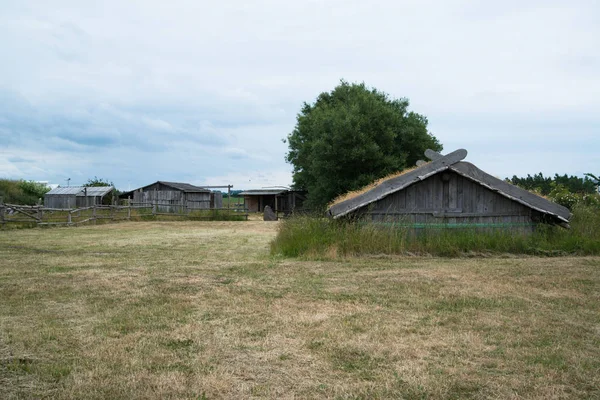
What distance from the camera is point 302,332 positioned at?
20.6 feet

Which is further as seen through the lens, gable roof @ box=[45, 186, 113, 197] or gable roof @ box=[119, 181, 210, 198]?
gable roof @ box=[45, 186, 113, 197]

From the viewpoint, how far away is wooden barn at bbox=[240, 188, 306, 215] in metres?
52.8

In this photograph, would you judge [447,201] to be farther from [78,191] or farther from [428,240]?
[78,191]

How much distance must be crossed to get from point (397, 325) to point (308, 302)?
187 cm

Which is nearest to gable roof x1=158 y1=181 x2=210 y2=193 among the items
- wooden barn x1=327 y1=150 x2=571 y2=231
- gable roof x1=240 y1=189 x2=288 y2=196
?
gable roof x1=240 y1=189 x2=288 y2=196

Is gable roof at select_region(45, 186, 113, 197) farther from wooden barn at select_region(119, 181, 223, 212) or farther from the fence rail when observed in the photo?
the fence rail

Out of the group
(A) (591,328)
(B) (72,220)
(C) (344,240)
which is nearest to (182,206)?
(B) (72,220)

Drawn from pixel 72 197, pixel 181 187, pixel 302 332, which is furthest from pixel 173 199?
pixel 302 332

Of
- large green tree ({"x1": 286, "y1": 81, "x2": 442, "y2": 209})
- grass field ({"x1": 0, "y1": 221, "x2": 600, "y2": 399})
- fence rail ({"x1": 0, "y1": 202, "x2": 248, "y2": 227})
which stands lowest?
grass field ({"x1": 0, "y1": 221, "x2": 600, "y2": 399})

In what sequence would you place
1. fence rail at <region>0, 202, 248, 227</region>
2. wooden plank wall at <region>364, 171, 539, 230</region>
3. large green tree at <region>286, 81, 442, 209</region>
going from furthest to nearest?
large green tree at <region>286, 81, 442, 209</region> → fence rail at <region>0, 202, 248, 227</region> → wooden plank wall at <region>364, 171, 539, 230</region>

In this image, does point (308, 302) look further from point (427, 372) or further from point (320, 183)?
point (320, 183)

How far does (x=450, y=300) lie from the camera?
8.12m

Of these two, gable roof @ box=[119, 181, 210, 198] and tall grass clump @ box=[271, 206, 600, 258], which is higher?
gable roof @ box=[119, 181, 210, 198]

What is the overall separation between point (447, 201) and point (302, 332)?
10.4 m
